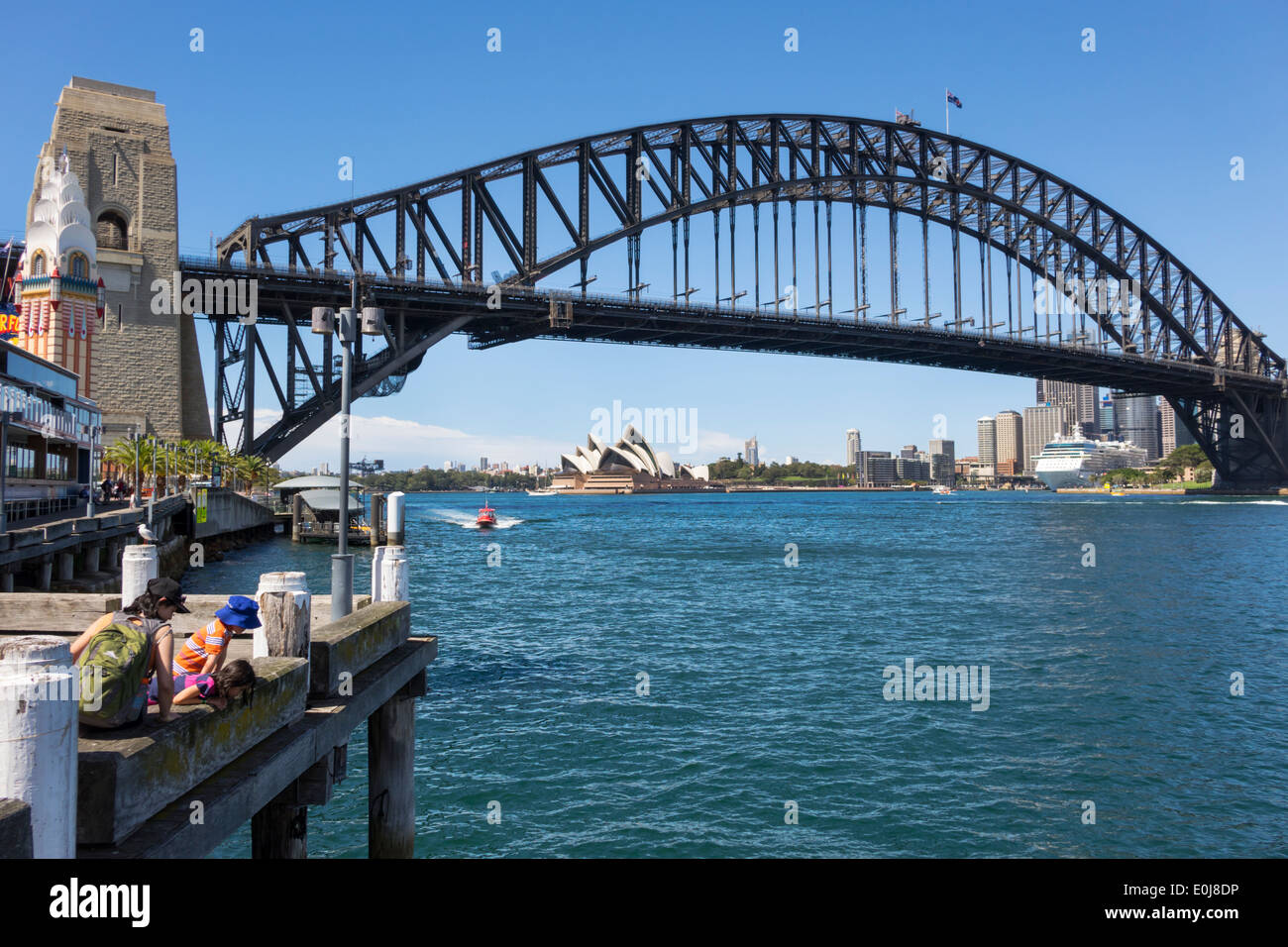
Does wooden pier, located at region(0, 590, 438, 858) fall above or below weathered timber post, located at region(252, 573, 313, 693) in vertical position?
below

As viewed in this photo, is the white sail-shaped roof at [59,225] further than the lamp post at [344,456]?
Yes

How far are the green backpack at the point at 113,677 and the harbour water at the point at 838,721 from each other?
605cm

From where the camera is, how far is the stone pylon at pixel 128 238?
55.8m

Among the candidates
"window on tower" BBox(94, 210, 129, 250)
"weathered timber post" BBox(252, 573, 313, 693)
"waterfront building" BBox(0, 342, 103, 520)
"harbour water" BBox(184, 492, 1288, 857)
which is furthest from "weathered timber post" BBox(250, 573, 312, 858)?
"window on tower" BBox(94, 210, 129, 250)

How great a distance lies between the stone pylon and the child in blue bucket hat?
180 feet

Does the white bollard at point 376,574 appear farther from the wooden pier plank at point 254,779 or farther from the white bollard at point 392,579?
the wooden pier plank at point 254,779

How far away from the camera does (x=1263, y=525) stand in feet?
237

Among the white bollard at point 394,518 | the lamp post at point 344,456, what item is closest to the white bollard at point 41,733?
the lamp post at point 344,456

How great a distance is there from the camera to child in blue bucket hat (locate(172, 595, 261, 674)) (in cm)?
675

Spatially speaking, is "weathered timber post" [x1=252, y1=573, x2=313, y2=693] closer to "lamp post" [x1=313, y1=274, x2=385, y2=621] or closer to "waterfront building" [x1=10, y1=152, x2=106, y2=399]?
"lamp post" [x1=313, y1=274, x2=385, y2=621]

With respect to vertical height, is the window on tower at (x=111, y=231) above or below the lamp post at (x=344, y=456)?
above

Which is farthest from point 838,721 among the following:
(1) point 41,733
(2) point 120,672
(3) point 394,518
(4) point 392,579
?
(1) point 41,733

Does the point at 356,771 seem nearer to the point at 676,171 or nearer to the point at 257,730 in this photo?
the point at 257,730
